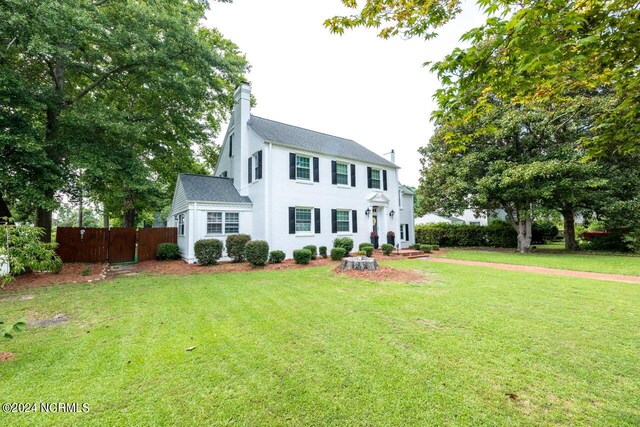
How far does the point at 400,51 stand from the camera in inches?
168

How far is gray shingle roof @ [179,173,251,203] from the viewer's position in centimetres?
1326

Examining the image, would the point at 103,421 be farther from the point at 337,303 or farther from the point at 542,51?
the point at 542,51

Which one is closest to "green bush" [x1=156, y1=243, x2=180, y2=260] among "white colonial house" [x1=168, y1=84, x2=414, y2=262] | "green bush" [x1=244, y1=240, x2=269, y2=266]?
"white colonial house" [x1=168, y1=84, x2=414, y2=262]

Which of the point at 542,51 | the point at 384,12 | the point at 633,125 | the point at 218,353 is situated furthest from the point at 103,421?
the point at 633,125

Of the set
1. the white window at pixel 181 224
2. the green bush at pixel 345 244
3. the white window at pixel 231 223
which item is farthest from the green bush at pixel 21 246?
the green bush at pixel 345 244

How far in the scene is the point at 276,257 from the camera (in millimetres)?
12219

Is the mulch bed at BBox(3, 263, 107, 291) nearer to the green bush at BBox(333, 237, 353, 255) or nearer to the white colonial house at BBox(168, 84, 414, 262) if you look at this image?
the white colonial house at BBox(168, 84, 414, 262)

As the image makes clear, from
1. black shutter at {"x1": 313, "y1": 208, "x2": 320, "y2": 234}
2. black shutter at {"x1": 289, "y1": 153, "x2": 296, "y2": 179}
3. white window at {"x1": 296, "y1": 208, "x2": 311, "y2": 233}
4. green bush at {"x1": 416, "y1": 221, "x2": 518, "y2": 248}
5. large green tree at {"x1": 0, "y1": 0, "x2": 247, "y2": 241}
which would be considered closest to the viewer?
large green tree at {"x1": 0, "y1": 0, "x2": 247, "y2": 241}

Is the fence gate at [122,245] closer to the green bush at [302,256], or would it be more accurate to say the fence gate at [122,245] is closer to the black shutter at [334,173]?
the green bush at [302,256]

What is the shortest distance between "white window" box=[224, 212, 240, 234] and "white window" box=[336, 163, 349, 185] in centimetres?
620

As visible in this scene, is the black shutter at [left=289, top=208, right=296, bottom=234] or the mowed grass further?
the black shutter at [left=289, top=208, right=296, bottom=234]

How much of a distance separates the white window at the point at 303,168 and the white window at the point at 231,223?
393 centimetres

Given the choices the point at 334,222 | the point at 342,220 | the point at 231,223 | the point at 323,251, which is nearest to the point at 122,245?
the point at 231,223

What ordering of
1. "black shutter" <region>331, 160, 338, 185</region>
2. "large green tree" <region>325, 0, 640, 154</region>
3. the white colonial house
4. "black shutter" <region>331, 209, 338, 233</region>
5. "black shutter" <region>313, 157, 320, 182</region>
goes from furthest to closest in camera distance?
1. "black shutter" <region>331, 160, 338, 185</region>
2. "black shutter" <region>331, 209, 338, 233</region>
3. "black shutter" <region>313, 157, 320, 182</region>
4. the white colonial house
5. "large green tree" <region>325, 0, 640, 154</region>
